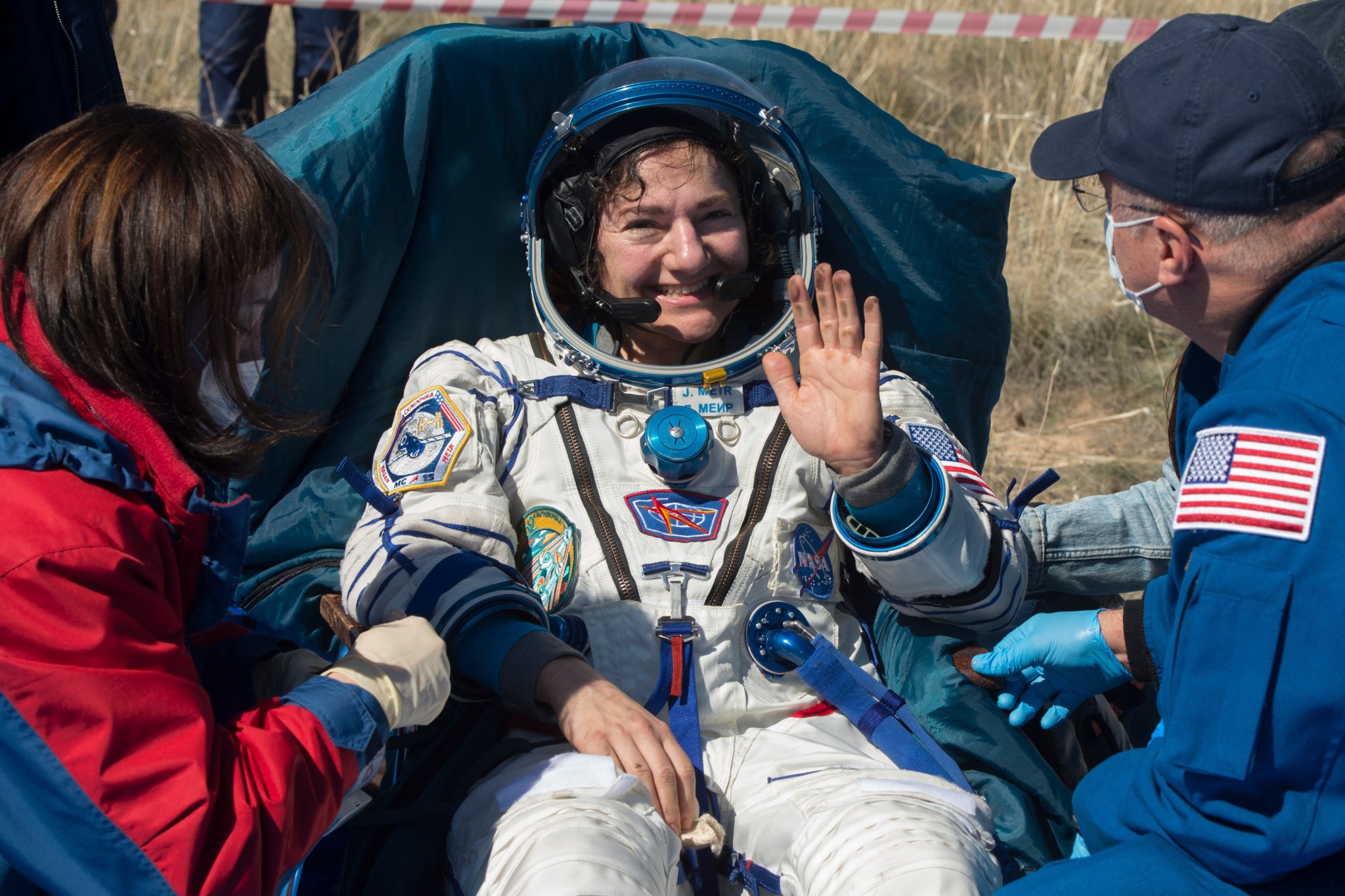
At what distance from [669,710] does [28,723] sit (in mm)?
1121

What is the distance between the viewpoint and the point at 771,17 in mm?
5117

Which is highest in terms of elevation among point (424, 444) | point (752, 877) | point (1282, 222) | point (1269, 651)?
point (1282, 222)

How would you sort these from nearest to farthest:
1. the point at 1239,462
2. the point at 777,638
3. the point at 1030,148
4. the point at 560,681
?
the point at 1239,462 → the point at 560,681 → the point at 777,638 → the point at 1030,148

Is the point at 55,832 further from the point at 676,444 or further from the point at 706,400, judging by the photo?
the point at 706,400

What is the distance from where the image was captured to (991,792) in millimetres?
2150

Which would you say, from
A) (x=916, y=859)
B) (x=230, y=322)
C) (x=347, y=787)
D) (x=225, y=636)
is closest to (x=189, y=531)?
(x=230, y=322)

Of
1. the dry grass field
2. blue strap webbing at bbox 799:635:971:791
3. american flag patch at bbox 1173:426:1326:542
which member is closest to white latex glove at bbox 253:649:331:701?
blue strap webbing at bbox 799:635:971:791

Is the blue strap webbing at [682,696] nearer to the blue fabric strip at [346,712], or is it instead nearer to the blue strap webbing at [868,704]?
the blue strap webbing at [868,704]

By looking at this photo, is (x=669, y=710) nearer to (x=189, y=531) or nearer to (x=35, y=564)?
(x=189, y=531)

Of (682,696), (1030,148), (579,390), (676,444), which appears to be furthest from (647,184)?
(1030,148)

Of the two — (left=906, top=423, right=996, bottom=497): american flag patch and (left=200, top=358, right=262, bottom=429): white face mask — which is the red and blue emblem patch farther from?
(left=200, top=358, right=262, bottom=429): white face mask

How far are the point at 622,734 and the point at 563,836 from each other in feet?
0.79

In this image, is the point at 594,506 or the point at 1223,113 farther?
the point at 594,506

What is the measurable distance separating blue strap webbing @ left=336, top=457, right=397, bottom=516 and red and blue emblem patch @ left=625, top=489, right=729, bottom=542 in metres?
0.44
